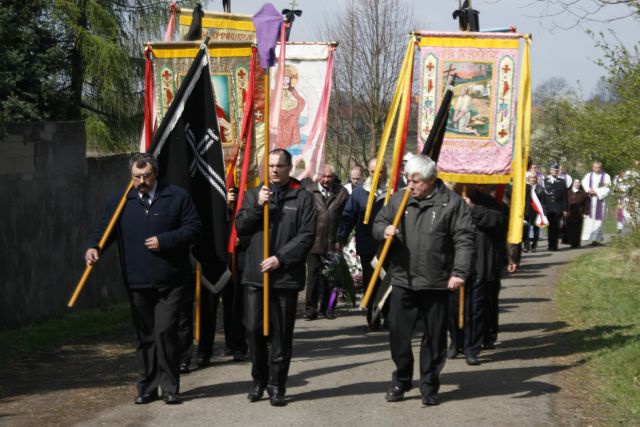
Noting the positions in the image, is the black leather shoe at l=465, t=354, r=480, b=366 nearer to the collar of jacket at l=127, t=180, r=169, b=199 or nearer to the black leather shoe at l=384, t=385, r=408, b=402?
the black leather shoe at l=384, t=385, r=408, b=402

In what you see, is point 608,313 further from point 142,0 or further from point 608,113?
point 142,0

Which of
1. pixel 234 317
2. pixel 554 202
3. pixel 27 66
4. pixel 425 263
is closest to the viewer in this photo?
pixel 425 263

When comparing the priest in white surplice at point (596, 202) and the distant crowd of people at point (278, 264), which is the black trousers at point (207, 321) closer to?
the distant crowd of people at point (278, 264)

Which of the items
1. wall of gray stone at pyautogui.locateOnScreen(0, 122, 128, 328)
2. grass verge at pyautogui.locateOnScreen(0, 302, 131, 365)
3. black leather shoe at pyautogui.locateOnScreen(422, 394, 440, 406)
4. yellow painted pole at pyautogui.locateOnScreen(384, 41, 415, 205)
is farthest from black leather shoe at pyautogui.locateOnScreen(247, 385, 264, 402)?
wall of gray stone at pyautogui.locateOnScreen(0, 122, 128, 328)

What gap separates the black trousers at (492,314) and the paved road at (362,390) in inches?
6.6

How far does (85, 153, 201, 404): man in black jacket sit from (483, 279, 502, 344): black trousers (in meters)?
3.97

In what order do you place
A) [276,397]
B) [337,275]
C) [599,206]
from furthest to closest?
[599,206] < [337,275] < [276,397]

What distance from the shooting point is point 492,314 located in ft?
41.1

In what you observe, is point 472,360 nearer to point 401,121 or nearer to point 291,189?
point 401,121

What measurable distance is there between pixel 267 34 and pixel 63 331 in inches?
212

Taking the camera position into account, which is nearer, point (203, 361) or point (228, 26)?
point (203, 361)

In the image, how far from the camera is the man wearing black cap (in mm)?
27250

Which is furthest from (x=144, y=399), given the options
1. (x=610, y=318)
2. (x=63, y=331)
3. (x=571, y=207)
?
(x=571, y=207)

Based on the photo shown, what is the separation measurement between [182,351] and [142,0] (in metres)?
15.5
